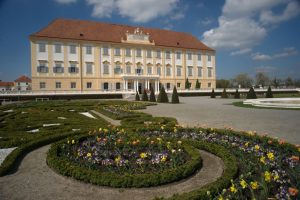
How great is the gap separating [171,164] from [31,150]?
12.4 feet

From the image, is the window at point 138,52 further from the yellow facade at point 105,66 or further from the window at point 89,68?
the window at point 89,68

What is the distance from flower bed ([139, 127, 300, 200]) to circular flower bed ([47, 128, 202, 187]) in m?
0.77

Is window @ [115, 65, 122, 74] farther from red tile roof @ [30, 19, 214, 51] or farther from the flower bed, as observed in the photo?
the flower bed

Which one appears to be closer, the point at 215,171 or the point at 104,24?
the point at 215,171

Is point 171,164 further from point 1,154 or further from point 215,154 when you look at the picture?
point 1,154

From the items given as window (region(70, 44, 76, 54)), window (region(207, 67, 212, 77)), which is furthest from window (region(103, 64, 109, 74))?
window (region(207, 67, 212, 77))

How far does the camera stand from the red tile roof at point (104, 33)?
3900 cm

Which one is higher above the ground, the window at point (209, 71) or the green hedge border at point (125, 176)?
the window at point (209, 71)

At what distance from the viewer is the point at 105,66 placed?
1642 inches

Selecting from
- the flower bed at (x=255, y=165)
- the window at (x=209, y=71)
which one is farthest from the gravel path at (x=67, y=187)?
the window at (x=209, y=71)

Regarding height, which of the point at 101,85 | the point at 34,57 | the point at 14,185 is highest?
the point at 34,57

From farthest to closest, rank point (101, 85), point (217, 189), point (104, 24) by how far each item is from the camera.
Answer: point (104, 24) → point (101, 85) → point (217, 189)

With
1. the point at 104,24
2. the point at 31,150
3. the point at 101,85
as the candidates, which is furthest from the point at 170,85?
the point at 31,150

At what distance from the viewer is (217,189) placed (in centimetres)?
298
